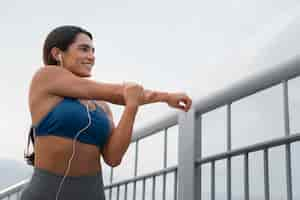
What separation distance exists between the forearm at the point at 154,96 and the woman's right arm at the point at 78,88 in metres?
0.07

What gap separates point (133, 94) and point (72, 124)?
0.18m

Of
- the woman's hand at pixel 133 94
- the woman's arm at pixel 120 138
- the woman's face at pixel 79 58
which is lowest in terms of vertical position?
the woman's arm at pixel 120 138

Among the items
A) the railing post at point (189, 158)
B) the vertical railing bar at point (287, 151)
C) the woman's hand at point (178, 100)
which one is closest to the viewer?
the vertical railing bar at point (287, 151)

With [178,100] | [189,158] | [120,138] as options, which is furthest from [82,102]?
[189,158]

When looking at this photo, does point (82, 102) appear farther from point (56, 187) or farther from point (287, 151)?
point (287, 151)

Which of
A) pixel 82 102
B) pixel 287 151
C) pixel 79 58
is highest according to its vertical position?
pixel 79 58

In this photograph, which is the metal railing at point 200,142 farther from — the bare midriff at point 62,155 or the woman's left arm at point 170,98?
the bare midriff at point 62,155

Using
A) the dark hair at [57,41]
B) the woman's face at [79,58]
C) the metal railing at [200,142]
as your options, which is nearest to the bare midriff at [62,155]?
the dark hair at [57,41]

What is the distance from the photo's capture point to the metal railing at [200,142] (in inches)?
53.1

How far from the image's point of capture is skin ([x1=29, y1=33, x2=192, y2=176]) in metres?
1.34

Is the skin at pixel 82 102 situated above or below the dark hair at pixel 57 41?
below

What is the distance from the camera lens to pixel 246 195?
4.73ft

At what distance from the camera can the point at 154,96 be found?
4.58 feet

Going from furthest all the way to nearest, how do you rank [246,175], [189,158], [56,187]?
1. [189,158]
2. [246,175]
3. [56,187]
